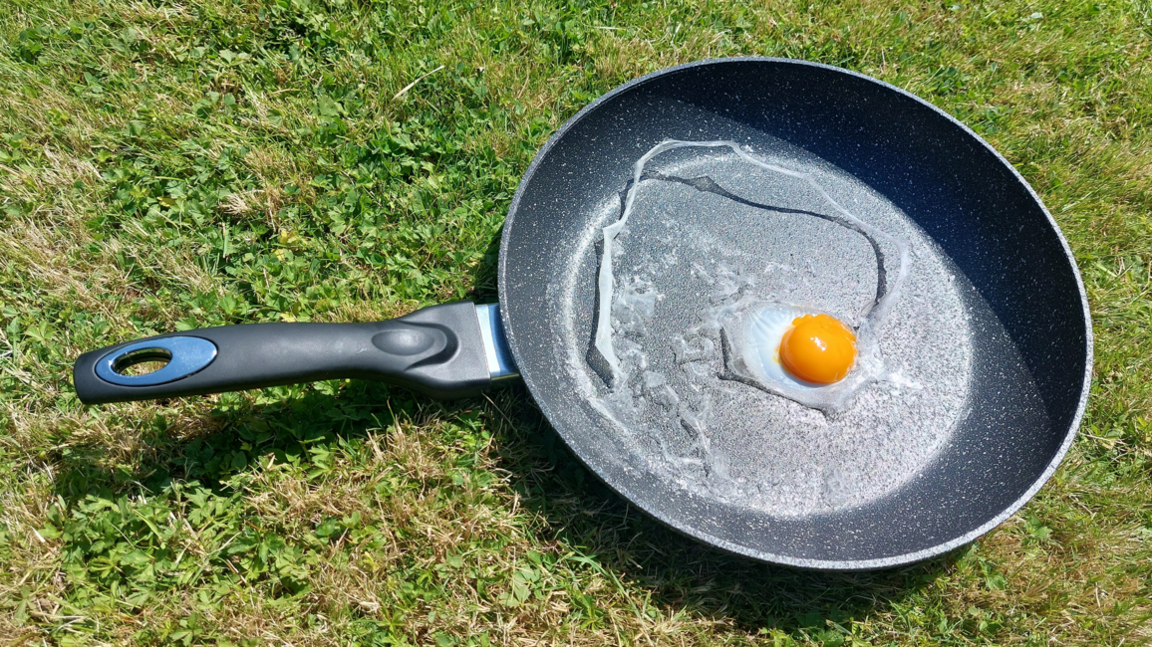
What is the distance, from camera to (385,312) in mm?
1658

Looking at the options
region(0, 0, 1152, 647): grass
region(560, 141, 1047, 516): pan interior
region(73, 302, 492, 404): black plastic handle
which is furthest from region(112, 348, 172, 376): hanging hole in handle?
region(560, 141, 1047, 516): pan interior

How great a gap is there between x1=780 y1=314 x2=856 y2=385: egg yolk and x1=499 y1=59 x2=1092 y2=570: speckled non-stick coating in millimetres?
171

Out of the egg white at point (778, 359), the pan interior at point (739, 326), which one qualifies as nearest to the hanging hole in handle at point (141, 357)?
the pan interior at point (739, 326)

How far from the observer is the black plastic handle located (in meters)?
1.17

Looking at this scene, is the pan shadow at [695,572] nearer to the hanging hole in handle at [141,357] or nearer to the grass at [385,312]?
the grass at [385,312]

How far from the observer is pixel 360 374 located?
1.33 m

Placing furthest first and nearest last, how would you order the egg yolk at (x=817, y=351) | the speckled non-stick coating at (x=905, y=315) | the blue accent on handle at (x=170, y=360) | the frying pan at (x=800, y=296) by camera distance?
the egg yolk at (x=817, y=351) < the speckled non-stick coating at (x=905, y=315) < the frying pan at (x=800, y=296) < the blue accent on handle at (x=170, y=360)

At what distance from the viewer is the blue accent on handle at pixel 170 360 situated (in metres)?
1.16

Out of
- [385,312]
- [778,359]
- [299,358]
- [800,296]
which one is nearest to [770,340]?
[778,359]

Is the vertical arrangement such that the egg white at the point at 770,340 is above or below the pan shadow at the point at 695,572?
above

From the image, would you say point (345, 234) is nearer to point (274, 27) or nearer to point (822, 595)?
point (274, 27)

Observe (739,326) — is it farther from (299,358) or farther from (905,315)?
(299,358)

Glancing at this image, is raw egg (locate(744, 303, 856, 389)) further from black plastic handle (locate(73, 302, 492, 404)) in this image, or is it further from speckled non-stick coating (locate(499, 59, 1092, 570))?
black plastic handle (locate(73, 302, 492, 404))

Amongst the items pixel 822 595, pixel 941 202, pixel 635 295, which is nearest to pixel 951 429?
pixel 822 595
